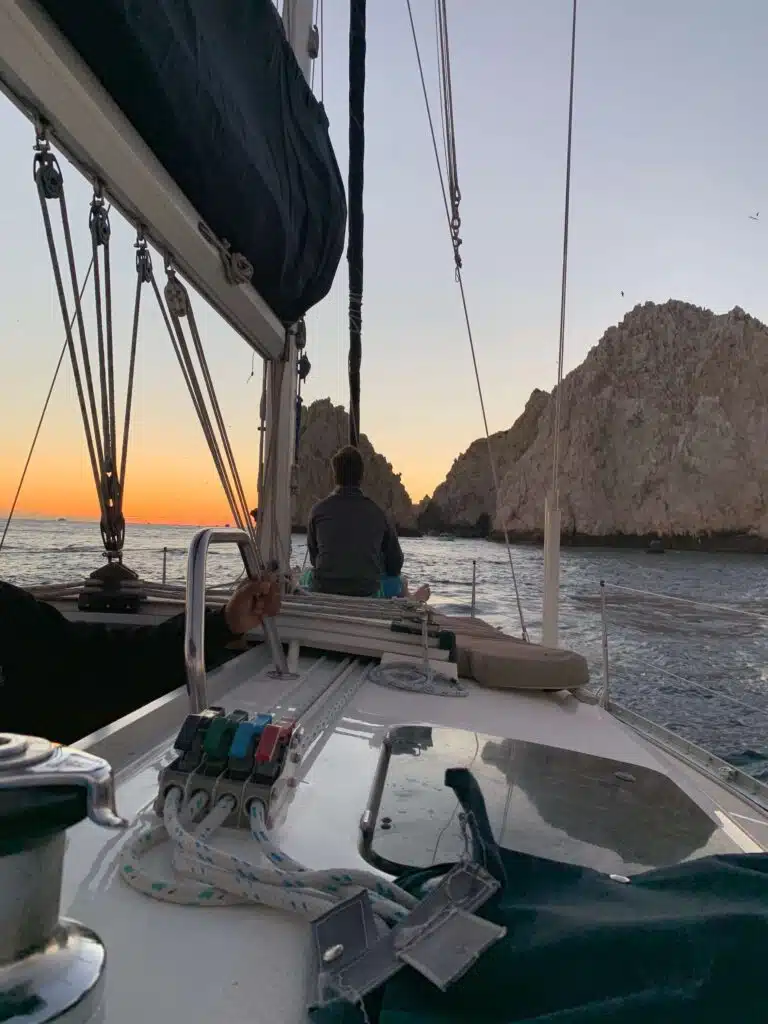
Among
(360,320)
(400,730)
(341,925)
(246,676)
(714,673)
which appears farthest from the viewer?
(714,673)

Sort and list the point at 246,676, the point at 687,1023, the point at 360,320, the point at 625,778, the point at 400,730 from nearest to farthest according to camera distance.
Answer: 1. the point at 687,1023
2. the point at 625,778
3. the point at 400,730
4. the point at 246,676
5. the point at 360,320

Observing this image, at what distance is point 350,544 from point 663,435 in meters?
42.1

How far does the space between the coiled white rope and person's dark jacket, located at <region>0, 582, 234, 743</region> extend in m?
0.66

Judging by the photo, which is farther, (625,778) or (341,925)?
(625,778)

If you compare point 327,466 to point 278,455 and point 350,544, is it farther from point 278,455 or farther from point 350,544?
point 278,455

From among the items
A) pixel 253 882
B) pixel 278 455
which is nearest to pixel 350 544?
pixel 278 455

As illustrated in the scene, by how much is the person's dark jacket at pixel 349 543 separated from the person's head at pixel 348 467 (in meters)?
0.13

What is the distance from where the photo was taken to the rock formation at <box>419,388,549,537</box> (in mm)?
58062

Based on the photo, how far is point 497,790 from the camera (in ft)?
3.24

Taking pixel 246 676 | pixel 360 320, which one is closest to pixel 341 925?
pixel 246 676

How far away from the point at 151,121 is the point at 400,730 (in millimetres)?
1048

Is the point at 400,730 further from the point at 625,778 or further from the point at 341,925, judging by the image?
the point at 341,925

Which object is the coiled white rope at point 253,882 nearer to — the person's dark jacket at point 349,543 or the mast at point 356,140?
the person's dark jacket at point 349,543

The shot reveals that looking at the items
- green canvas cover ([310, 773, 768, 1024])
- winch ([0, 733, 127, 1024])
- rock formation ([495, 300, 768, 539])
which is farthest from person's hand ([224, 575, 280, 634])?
rock formation ([495, 300, 768, 539])
